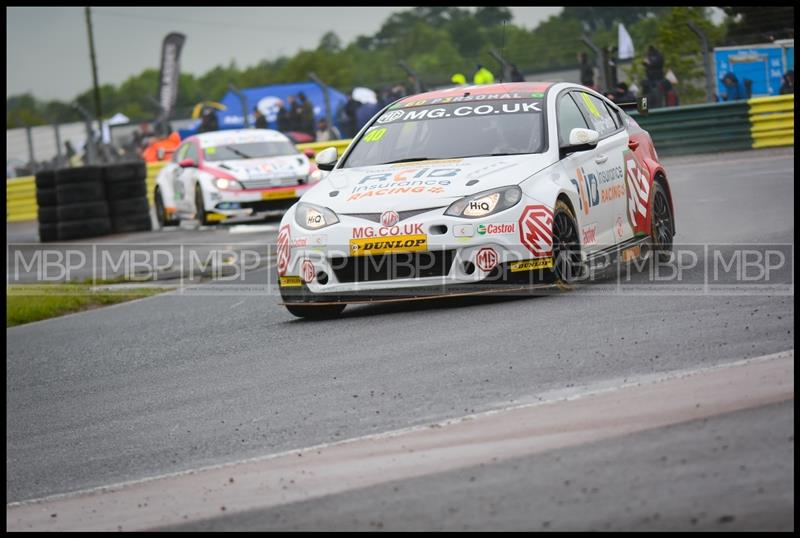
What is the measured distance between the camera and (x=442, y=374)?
731cm

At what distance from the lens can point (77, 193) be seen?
23234mm

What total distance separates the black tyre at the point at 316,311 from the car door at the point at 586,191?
69.6 inches

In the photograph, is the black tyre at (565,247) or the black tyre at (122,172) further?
the black tyre at (122,172)

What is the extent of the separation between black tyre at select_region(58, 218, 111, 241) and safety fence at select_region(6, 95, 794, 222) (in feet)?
17.8

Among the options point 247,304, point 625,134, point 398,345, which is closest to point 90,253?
point 247,304

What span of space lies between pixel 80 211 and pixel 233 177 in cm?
328

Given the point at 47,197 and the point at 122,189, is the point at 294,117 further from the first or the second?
the point at 47,197

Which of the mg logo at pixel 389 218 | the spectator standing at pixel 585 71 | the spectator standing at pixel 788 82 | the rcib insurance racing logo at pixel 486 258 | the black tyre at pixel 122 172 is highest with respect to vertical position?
the spectator standing at pixel 585 71

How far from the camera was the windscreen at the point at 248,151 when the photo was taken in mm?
22172

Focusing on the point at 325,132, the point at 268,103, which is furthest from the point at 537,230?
the point at 268,103

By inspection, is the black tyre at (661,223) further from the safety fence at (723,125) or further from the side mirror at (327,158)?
the safety fence at (723,125)

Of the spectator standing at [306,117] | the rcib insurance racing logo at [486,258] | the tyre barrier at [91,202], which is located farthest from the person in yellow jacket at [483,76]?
the rcib insurance racing logo at [486,258]

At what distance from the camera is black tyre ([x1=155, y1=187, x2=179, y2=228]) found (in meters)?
23.3

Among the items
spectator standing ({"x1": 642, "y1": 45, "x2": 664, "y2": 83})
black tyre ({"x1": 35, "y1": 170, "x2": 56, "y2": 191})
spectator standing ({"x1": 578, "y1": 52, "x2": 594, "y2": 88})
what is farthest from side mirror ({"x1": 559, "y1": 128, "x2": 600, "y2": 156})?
spectator standing ({"x1": 642, "y1": 45, "x2": 664, "y2": 83})
